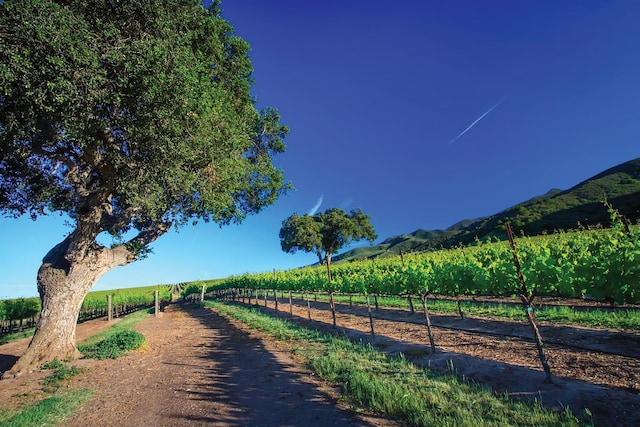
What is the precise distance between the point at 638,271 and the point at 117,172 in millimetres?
15229

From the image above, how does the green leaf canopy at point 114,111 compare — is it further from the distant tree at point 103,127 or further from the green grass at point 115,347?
the green grass at point 115,347

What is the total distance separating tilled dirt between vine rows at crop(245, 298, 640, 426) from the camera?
17.8 ft

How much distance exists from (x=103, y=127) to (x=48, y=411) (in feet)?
25.7

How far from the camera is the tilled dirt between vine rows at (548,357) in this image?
5418 millimetres

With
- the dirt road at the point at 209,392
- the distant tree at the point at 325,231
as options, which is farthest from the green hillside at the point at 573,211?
the dirt road at the point at 209,392

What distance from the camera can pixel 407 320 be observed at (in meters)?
15.5

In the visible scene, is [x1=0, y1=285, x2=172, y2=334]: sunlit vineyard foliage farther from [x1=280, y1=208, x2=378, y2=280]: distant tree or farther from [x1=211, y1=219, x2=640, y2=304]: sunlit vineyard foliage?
[x1=211, y1=219, x2=640, y2=304]: sunlit vineyard foliage

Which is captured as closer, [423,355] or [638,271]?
[638,271]

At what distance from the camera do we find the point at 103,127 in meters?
9.86

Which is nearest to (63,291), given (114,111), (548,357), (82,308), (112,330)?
(114,111)

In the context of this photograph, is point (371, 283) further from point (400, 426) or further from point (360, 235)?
point (360, 235)

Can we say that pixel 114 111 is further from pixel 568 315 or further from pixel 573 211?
pixel 573 211

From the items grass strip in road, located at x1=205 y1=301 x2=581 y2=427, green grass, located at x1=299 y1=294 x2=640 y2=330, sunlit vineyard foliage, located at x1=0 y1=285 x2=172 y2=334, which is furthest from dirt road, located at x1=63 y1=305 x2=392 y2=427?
sunlit vineyard foliage, located at x1=0 y1=285 x2=172 y2=334

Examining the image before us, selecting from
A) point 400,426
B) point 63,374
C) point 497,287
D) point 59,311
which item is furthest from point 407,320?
point 59,311
